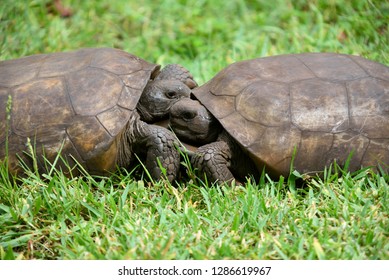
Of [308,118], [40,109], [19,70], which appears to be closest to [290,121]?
[308,118]

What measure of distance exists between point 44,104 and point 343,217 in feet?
7.03

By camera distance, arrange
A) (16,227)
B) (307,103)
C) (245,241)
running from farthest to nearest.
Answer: (307,103), (16,227), (245,241)

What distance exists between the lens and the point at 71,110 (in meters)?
3.73

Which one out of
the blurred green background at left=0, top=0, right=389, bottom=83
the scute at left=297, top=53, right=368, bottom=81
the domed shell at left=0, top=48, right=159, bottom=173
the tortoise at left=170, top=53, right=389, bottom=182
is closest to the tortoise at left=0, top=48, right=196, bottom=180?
the domed shell at left=0, top=48, right=159, bottom=173

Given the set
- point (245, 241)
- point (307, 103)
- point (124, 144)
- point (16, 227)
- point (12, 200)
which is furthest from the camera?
point (124, 144)

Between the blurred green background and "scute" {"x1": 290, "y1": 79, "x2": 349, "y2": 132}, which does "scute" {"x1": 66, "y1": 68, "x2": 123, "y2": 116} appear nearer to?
"scute" {"x1": 290, "y1": 79, "x2": 349, "y2": 132}

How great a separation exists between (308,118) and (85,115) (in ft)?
4.99

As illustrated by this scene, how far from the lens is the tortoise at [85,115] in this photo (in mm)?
3701

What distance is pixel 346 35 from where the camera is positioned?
6.32m

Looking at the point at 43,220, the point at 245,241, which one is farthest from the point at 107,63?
the point at 245,241

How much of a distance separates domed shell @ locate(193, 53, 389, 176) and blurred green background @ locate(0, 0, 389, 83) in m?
1.68

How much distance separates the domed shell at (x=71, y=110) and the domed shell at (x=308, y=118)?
0.65 m

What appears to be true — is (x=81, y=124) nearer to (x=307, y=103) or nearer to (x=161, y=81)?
(x=161, y=81)

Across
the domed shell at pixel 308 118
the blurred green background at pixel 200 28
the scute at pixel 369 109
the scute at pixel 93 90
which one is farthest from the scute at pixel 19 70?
the scute at pixel 369 109
